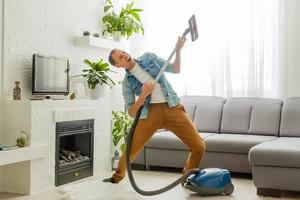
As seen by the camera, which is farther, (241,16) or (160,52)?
(160,52)

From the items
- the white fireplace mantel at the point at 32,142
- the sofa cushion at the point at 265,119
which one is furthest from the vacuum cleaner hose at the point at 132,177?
the sofa cushion at the point at 265,119

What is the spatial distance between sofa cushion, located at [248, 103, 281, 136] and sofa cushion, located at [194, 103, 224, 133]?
403 millimetres

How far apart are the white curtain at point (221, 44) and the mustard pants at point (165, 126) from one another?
1.96m

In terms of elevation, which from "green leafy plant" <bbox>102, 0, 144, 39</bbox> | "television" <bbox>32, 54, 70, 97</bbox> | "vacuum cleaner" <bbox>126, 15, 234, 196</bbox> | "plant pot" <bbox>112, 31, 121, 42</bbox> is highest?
"green leafy plant" <bbox>102, 0, 144, 39</bbox>

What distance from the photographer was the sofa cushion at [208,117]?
5.26 m

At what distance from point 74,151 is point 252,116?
6.68 feet

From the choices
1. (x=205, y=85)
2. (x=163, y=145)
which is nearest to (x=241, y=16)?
(x=205, y=85)

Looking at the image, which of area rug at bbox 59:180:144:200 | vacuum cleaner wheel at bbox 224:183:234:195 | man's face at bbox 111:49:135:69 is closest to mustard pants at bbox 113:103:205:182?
area rug at bbox 59:180:144:200

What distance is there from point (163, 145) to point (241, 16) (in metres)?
1.97

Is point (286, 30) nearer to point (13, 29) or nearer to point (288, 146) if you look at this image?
point (288, 146)

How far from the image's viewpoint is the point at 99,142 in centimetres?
490

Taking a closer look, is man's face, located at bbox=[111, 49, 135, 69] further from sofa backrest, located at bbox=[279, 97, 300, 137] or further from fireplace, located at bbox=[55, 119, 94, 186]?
sofa backrest, located at bbox=[279, 97, 300, 137]

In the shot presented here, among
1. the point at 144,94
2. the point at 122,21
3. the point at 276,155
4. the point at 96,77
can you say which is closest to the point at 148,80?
the point at 144,94

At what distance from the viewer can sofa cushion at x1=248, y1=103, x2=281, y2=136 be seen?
493 cm
